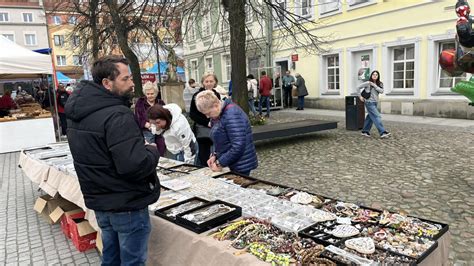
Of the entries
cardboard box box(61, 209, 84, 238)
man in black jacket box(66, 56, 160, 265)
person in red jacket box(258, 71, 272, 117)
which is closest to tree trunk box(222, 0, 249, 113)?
person in red jacket box(258, 71, 272, 117)

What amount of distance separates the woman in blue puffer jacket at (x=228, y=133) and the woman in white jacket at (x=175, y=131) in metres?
0.91

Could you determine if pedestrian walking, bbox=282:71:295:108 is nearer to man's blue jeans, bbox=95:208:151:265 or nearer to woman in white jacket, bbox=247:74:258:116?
woman in white jacket, bbox=247:74:258:116

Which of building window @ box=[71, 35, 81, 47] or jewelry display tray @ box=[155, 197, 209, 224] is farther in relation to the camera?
building window @ box=[71, 35, 81, 47]

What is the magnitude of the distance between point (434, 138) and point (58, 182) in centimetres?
782

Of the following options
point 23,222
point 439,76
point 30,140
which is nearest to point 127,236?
point 23,222

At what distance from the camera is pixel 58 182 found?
13.3 ft

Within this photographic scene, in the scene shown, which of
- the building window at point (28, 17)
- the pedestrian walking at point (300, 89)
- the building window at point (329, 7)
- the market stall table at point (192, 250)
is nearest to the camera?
the market stall table at point (192, 250)

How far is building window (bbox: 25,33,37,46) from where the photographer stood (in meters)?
49.2

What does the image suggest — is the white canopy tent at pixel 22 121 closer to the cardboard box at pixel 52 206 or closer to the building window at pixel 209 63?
the cardboard box at pixel 52 206

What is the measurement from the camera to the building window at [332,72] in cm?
1573

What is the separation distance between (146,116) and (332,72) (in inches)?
490

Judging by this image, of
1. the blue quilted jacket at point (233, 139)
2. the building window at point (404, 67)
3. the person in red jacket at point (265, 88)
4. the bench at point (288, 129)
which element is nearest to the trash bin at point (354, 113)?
the bench at point (288, 129)

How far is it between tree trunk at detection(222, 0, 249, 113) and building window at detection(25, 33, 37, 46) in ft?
160

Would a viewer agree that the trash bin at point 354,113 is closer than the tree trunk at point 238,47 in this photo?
No
